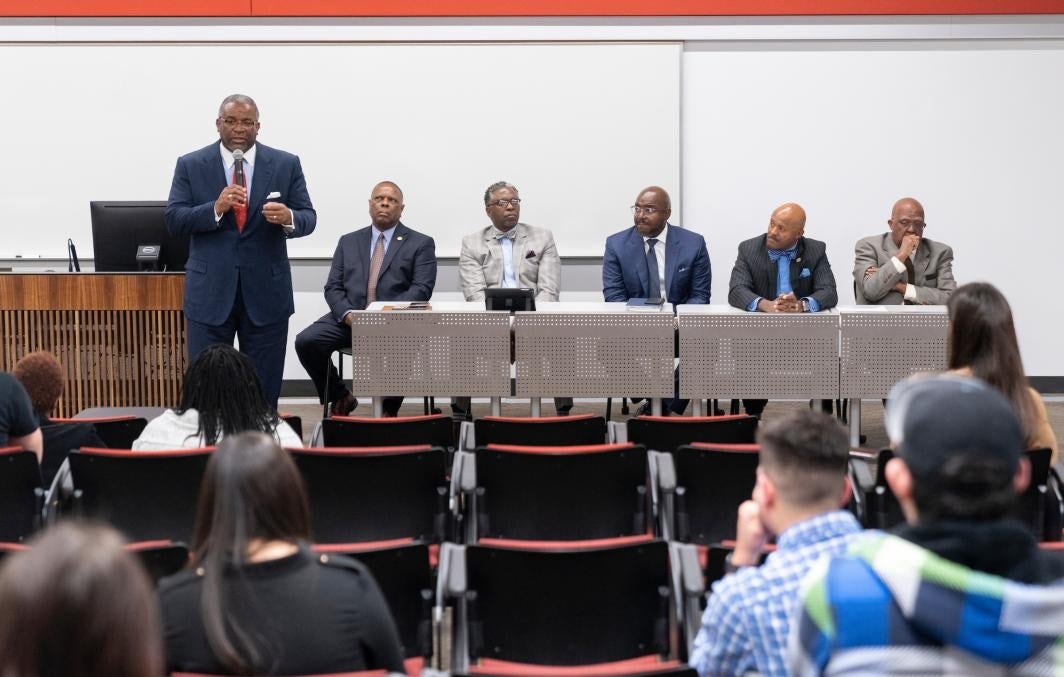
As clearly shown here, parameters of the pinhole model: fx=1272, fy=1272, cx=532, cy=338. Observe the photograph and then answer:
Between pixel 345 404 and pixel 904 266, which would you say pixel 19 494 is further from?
pixel 904 266

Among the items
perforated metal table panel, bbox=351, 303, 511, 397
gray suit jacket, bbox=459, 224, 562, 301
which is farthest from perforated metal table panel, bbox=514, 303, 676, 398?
gray suit jacket, bbox=459, 224, 562, 301

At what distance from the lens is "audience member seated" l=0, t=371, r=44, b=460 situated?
393 centimetres

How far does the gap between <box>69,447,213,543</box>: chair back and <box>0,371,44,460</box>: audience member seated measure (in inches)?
12.5

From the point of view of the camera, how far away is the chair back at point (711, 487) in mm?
3867

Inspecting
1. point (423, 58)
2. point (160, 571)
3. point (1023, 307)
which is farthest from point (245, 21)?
point (160, 571)

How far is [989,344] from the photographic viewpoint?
12.2ft

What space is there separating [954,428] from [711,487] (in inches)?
94.1

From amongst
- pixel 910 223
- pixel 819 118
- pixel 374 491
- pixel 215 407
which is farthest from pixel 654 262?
→ pixel 374 491

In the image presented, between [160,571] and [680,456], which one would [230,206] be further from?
[160,571]

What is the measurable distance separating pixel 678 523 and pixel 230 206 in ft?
10.1

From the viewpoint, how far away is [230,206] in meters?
6.11

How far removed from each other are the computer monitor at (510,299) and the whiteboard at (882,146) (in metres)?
2.65

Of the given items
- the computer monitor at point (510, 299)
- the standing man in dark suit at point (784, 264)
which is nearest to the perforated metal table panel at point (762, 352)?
the standing man in dark suit at point (784, 264)

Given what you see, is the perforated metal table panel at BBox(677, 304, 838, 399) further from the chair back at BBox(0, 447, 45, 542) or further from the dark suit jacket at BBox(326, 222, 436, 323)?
the chair back at BBox(0, 447, 45, 542)
